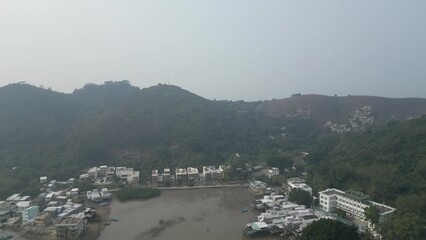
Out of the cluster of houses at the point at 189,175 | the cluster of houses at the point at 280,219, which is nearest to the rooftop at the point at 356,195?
the cluster of houses at the point at 280,219

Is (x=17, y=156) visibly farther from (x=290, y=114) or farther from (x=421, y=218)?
(x=290, y=114)

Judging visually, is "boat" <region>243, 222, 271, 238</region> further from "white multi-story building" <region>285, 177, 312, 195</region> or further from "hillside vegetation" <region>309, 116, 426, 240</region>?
"hillside vegetation" <region>309, 116, 426, 240</region>

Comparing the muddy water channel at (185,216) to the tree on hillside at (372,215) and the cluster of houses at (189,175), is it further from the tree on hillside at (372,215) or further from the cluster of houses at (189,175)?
the tree on hillside at (372,215)

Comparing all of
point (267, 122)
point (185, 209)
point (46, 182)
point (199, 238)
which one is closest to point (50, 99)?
point (46, 182)

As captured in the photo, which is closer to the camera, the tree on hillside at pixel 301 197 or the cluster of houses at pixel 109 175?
the tree on hillside at pixel 301 197

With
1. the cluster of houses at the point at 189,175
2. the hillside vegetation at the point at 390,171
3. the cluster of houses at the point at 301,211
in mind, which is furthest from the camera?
the cluster of houses at the point at 189,175

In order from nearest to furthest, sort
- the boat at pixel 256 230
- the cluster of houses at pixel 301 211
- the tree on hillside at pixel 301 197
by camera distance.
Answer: the boat at pixel 256 230
the cluster of houses at pixel 301 211
the tree on hillside at pixel 301 197
